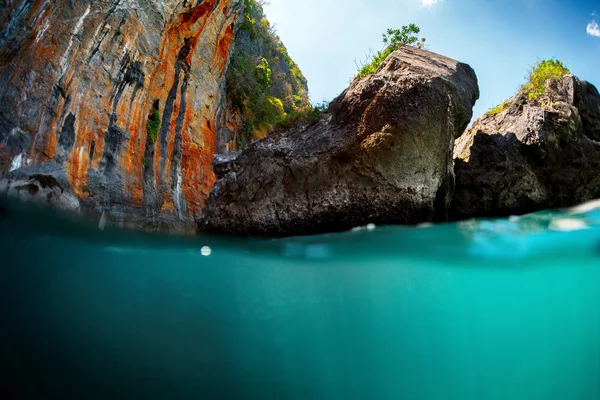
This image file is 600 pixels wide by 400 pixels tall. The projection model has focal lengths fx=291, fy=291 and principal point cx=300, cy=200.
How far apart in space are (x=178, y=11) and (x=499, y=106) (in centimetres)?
1172

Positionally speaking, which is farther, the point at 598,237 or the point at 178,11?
the point at 178,11

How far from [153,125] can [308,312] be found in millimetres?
8174

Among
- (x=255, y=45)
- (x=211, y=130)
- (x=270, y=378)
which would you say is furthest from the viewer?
(x=255, y=45)

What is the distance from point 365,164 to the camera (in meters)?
6.88

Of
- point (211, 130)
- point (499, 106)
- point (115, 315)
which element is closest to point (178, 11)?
point (211, 130)

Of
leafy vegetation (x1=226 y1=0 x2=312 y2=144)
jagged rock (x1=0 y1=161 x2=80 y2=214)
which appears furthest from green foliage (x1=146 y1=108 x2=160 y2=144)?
leafy vegetation (x1=226 y1=0 x2=312 y2=144)

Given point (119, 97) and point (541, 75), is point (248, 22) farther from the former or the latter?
point (541, 75)

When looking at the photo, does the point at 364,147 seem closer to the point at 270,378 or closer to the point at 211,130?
the point at 270,378

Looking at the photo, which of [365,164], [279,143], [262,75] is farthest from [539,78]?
[262,75]

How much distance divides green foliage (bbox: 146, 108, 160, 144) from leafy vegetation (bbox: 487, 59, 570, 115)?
11.8m

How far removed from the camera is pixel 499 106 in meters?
10.6

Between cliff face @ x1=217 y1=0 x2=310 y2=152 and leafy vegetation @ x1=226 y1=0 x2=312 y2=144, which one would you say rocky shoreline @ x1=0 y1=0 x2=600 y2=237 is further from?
leafy vegetation @ x1=226 y1=0 x2=312 y2=144

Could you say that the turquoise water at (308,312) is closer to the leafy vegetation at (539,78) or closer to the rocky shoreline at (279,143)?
the rocky shoreline at (279,143)

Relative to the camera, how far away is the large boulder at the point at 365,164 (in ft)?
22.2
